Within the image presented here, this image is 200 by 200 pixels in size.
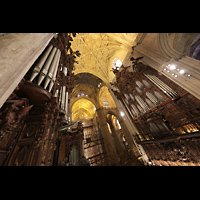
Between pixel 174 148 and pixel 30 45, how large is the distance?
7.34 metres

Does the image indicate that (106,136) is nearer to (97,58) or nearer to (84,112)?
(84,112)

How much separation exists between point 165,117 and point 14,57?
7.27 meters

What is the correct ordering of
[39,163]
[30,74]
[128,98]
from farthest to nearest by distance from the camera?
[128,98] → [30,74] → [39,163]

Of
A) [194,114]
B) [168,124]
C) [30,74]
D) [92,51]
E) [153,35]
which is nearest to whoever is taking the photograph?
[30,74]

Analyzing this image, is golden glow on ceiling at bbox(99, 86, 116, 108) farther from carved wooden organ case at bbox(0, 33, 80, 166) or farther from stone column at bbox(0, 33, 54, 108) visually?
stone column at bbox(0, 33, 54, 108)

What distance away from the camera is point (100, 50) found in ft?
Result: 36.1

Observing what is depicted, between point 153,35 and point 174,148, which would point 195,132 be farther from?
point 153,35

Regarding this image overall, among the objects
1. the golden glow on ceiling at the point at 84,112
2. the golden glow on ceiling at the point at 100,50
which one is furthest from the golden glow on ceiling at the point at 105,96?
the golden glow on ceiling at the point at 84,112

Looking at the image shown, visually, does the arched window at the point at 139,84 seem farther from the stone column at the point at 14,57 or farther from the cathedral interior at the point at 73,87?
the stone column at the point at 14,57

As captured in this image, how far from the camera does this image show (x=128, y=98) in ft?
25.1

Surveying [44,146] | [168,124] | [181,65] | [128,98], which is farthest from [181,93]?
[44,146]

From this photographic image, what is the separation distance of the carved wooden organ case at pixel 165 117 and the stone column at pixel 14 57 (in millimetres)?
6541

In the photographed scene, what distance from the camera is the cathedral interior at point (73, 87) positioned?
1345mm

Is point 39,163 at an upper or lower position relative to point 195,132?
upper
